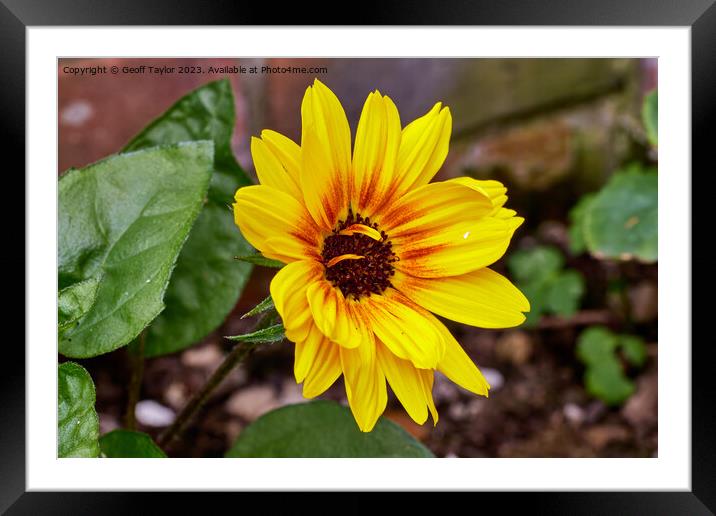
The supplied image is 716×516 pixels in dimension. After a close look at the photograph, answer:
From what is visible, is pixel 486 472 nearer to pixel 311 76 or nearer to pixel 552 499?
pixel 552 499

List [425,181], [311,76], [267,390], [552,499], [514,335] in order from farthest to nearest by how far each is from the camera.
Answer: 1. [514,335]
2. [267,390]
3. [311,76]
4. [552,499]
5. [425,181]

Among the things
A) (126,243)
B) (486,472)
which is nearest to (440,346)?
(486,472)

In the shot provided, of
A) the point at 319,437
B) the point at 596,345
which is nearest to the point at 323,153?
the point at 319,437

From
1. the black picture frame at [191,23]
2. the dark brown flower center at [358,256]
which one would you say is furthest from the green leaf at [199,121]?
the dark brown flower center at [358,256]

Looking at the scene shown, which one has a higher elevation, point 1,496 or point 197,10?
point 197,10

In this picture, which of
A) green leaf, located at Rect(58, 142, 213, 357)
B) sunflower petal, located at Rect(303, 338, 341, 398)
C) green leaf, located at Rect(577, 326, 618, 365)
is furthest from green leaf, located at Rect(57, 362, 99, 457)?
green leaf, located at Rect(577, 326, 618, 365)

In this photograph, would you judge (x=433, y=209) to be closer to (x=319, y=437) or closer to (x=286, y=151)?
(x=286, y=151)
